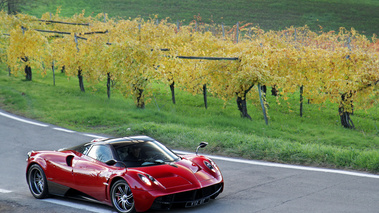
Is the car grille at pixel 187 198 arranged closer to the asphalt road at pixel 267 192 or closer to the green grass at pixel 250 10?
the asphalt road at pixel 267 192

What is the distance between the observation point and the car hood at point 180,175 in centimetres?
651

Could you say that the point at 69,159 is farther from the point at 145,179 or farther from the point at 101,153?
the point at 145,179

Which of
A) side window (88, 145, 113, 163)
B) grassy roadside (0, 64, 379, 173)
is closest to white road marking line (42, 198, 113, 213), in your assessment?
side window (88, 145, 113, 163)

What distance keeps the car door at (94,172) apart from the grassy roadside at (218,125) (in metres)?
4.84

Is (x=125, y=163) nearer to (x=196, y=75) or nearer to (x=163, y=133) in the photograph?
(x=163, y=133)

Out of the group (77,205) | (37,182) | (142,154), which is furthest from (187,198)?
(37,182)

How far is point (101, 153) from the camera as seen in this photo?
736cm

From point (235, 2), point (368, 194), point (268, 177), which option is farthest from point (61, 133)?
point (235, 2)

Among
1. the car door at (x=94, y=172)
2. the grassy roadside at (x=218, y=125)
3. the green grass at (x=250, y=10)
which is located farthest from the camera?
the green grass at (x=250, y=10)

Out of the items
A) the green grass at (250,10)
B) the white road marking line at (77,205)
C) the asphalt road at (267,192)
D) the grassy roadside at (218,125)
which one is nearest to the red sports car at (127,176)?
the white road marking line at (77,205)

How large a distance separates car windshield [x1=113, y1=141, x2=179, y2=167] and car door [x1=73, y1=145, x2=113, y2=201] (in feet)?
0.73

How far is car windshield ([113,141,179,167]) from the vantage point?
706 cm

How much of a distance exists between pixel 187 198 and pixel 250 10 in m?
70.9

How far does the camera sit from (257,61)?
57.1 ft
